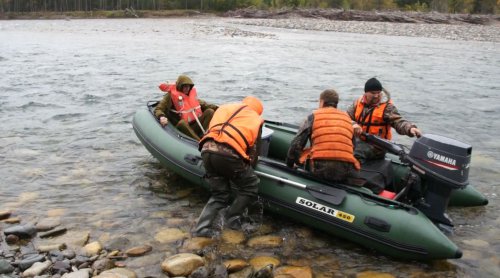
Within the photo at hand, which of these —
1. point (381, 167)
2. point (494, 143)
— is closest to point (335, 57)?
point (494, 143)

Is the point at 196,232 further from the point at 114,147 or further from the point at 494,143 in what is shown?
the point at 494,143

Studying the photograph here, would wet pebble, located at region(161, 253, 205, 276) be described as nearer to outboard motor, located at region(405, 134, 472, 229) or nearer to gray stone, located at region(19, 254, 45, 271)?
gray stone, located at region(19, 254, 45, 271)

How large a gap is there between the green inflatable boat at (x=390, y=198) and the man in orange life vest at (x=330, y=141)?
16cm

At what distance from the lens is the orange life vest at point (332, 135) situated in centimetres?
500

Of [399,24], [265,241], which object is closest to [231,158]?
[265,241]

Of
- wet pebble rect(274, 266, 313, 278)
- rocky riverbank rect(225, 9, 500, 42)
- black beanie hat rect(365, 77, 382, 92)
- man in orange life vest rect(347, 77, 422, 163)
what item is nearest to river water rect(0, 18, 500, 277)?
wet pebble rect(274, 266, 313, 278)

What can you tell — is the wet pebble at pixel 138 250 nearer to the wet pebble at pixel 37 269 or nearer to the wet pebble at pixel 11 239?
the wet pebble at pixel 37 269

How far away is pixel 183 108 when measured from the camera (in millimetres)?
7074

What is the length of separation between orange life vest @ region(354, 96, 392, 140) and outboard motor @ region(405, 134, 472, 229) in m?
1.01

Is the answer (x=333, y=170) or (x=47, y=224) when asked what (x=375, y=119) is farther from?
(x=47, y=224)

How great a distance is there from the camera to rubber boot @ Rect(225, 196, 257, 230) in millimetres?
5188

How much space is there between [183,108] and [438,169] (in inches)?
149

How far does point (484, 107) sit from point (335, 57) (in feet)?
31.6

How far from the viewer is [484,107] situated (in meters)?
11.9
